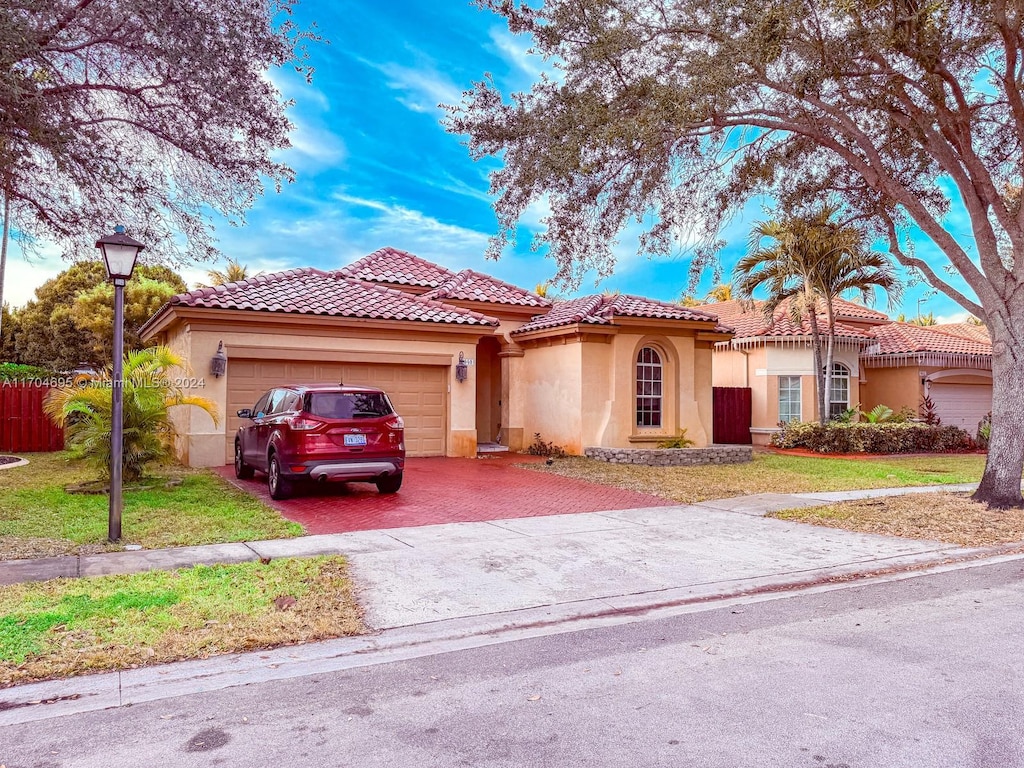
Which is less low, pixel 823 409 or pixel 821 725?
pixel 823 409

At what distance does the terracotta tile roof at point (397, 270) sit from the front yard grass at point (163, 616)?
15.0 m

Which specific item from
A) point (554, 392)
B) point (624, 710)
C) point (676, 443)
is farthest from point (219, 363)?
point (624, 710)

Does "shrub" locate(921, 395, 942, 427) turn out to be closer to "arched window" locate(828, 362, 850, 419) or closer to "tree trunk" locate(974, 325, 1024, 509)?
"arched window" locate(828, 362, 850, 419)

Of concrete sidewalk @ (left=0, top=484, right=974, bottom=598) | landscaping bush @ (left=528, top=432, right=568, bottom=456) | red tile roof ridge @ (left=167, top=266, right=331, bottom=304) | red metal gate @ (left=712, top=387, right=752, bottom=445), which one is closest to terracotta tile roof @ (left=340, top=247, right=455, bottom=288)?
red tile roof ridge @ (left=167, top=266, right=331, bottom=304)

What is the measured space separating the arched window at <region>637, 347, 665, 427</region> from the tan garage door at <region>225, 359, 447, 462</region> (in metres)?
5.19

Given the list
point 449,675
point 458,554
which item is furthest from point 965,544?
point 449,675

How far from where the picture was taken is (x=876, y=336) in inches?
1035

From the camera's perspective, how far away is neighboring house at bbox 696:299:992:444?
966 inches

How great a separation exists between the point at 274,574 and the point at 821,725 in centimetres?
486

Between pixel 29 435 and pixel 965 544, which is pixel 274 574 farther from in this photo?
pixel 29 435

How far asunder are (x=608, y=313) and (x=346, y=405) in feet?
29.5

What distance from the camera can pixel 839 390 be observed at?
25.1 meters

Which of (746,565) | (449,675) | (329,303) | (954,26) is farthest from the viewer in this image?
(329,303)

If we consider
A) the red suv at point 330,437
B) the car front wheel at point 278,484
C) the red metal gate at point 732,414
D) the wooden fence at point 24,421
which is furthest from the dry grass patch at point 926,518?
the wooden fence at point 24,421
